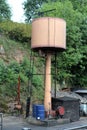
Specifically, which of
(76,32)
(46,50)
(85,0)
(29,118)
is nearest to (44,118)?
(29,118)

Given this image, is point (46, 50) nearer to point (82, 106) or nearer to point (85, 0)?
point (82, 106)

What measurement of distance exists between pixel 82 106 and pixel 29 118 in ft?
15.4

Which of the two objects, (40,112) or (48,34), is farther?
(48,34)

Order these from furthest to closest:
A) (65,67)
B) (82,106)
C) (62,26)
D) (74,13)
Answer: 1. (74,13)
2. (65,67)
3. (82,106)
4. (62,26)

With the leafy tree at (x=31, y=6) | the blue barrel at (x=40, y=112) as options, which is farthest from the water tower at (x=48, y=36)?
the leafy tree at (x=31, y=6)

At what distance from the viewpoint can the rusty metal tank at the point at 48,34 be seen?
16.3 meters

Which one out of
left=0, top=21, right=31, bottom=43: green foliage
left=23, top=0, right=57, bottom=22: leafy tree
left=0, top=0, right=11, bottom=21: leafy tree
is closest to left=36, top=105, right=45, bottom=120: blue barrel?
left=0, top=21, right=31, bottom=43: green foliage

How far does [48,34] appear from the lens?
53.7ft

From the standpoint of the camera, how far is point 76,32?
26.7 m

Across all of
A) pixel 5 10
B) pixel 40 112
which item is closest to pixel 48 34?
pixel 40 112

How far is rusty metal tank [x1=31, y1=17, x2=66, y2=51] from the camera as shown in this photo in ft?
53.6

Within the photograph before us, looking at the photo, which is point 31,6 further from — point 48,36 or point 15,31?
point 48,36

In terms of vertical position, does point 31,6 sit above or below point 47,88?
above

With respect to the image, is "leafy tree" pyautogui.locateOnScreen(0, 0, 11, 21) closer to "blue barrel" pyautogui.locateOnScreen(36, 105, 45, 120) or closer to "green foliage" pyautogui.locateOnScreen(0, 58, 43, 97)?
"green foliage" pyautogui.locateOnScreen(0, 58, 43, 97)
